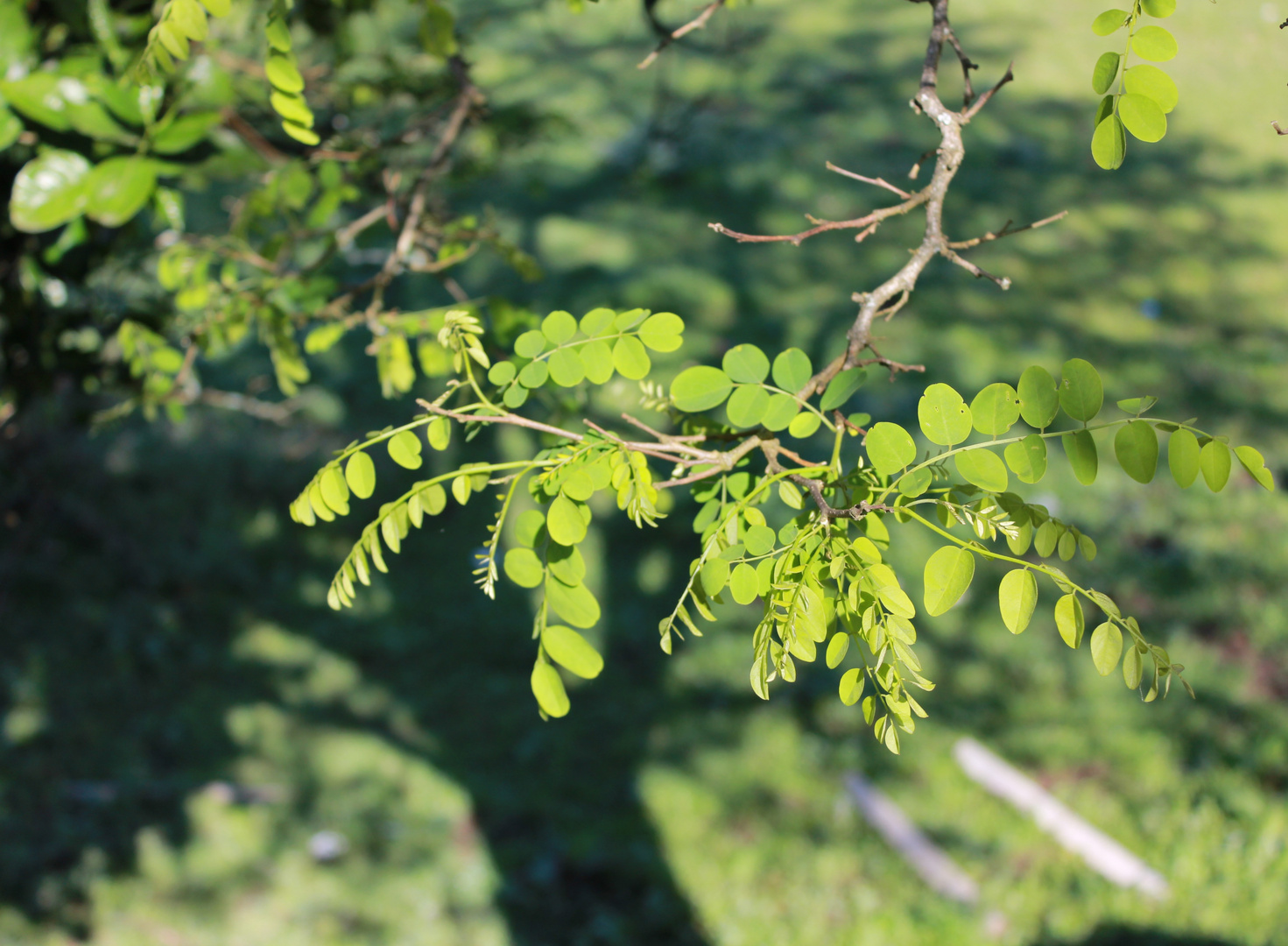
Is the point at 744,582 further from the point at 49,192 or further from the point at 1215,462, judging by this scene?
the point at 49,192

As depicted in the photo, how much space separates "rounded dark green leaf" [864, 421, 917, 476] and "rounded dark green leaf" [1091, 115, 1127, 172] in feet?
1.26

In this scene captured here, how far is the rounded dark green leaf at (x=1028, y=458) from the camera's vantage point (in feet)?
2.99

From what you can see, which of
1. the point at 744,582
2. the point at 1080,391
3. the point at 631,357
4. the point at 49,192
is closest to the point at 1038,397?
the point at 1080,391

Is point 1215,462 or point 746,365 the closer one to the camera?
point 1215,462

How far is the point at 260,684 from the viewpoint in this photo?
14.7ft

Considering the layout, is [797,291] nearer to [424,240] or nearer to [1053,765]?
[1053,765]

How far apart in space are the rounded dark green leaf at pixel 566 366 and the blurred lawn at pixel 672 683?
2.26 m

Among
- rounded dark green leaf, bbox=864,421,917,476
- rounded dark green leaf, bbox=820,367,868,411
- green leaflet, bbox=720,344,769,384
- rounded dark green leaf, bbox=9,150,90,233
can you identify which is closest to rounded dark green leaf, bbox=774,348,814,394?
green leaflet, bbox=720,344,769,384

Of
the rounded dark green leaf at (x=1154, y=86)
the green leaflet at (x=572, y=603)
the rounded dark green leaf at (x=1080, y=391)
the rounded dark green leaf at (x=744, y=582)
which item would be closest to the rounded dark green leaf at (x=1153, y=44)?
the rounded dark green leaf at (x=1154, y=86)

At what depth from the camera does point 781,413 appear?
1.08m

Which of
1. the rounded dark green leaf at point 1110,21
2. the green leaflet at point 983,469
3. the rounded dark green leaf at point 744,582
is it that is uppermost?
the rounded dark green leaf at point 1110,21

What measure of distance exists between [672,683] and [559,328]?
3411mm

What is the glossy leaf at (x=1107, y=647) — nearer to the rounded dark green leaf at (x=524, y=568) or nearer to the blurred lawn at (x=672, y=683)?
the rounded dark green leaf at (x=524, y=568)

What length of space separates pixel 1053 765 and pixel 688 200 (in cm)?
480
